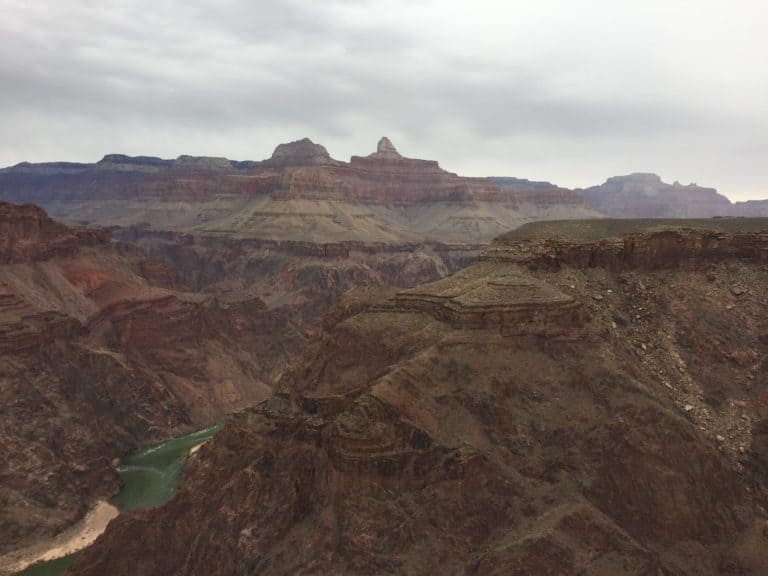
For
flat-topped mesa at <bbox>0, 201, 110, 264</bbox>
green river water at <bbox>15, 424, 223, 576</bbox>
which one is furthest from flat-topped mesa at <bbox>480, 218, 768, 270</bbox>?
flat-topped mesa at <bbox>0, 201, 110, 264</bbox>

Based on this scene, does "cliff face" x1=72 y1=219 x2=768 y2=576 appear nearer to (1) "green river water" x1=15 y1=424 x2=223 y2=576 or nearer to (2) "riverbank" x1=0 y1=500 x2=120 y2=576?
(2) "riverbank" x1=0 y1=500 x2=120 y2=576

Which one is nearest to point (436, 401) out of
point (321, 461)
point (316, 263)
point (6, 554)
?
point (321, 461)

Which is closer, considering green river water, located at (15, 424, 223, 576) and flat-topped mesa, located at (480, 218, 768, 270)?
flat-topped mesa, located at (480, 218, 768, 270)

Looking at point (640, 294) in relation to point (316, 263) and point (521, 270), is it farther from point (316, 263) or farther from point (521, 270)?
point (316, 263)

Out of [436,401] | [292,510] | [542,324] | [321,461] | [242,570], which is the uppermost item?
[542,324]

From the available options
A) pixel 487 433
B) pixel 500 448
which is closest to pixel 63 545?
pixel 487 433

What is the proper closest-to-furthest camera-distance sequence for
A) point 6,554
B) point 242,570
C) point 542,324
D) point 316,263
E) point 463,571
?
point 463,571, point 242,570, point 542,324, point 6,554, point 316,263

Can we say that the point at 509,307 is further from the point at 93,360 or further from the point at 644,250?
the point at 93,360
